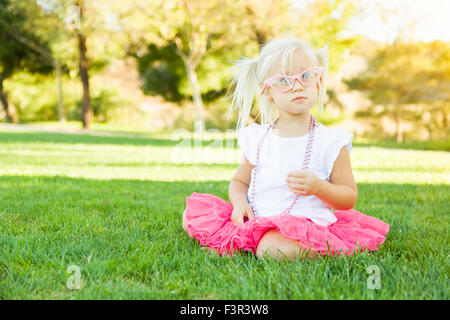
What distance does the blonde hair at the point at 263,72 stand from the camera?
257 centimetres

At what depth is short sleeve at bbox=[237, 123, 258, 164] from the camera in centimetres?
272

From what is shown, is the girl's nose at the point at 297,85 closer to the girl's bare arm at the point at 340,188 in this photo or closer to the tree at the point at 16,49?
the girl's bare arm at the point at 340,188

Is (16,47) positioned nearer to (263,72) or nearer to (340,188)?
(263,72)

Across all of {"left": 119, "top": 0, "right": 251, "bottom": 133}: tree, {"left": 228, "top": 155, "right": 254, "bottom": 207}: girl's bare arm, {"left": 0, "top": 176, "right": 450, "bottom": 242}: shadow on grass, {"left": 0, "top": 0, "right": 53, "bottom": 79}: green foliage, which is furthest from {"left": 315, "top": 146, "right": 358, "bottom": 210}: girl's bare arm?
{"left": 0, "top": 0, "right": 53, "bottom": 79}: green foliage

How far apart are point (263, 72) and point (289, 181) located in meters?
0.78

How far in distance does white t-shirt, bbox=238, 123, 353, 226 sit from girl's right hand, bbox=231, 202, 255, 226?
7 centimetres

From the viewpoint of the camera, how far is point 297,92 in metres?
2.46

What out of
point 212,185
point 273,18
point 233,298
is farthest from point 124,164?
point 273,18

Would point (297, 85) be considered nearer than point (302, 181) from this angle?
No

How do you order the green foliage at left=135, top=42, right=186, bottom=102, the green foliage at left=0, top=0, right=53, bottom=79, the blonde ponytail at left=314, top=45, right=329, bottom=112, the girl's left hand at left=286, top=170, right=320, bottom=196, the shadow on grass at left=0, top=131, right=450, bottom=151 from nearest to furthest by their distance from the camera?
the girl's left hand at left=286, top=170, right=320, bottom=196, the blonde ponytail at left=314, top=45, right=329, bottom=112, the shadow on grass at left=0, top=131, right=450, bottom=151, the green foliage at left=0, top=0, right=53, bottom=79, the green foliage at left=135, top=42, right=186, bottom=102

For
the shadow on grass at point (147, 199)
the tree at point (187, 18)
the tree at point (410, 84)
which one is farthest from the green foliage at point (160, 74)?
the shadow on grass at point (147, 199)

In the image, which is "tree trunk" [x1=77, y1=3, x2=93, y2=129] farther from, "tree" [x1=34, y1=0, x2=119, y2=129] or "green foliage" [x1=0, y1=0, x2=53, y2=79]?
"green foliage" [x1=0, y1=0, x2=53, y2=79]

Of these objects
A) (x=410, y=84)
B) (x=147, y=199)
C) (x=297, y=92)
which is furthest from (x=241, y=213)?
(x=410, y=84)
